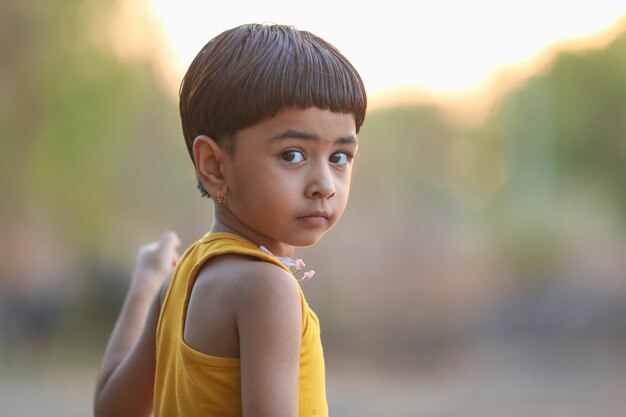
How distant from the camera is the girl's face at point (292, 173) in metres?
0.79

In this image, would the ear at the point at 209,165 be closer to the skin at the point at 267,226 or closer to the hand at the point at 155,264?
the skin at the point at 267,226

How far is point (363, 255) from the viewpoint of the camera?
11.6 feet

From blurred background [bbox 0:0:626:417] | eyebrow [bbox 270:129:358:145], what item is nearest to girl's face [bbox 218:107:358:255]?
eyebrow [bbox 270:129:358:145]

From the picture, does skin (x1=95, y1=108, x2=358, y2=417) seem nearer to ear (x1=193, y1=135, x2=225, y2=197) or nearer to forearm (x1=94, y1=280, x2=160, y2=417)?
ear (x1=193, y1=135, x2=225, y2=197)

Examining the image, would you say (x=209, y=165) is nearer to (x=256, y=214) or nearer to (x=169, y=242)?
(x=256, y=214)

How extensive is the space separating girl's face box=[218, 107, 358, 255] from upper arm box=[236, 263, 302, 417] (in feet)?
0.26

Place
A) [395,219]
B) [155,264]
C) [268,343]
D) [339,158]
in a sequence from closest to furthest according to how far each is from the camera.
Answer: [268,343]
[339,158]
[155,264]
[395,219]

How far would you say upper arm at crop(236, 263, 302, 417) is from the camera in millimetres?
715

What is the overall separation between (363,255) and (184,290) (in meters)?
2.74

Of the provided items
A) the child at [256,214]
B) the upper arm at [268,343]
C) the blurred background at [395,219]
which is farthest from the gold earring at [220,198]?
the blurred background at [395,219]

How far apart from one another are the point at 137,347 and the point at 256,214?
23cm

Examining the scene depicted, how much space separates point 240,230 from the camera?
0.83 meters

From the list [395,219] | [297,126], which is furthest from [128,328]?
[395,219]

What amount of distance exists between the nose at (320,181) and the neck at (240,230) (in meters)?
0.06
